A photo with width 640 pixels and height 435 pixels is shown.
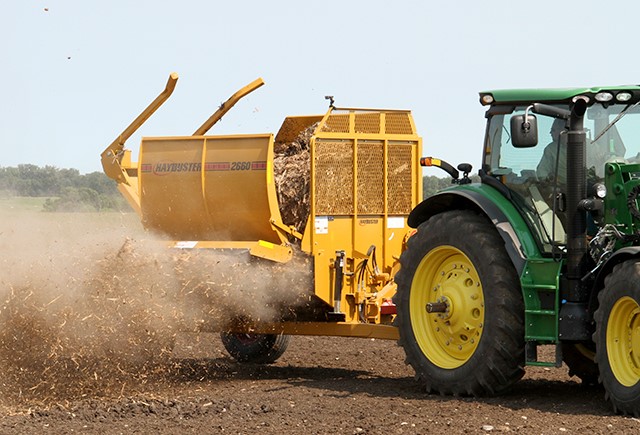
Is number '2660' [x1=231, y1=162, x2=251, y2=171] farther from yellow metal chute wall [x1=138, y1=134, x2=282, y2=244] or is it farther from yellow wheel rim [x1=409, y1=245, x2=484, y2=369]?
yellow wheel rim [x1=409, y1=245, x2=484, y2=369]

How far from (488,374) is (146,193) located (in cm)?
469

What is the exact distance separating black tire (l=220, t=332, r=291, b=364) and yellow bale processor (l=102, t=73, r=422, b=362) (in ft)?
0.06

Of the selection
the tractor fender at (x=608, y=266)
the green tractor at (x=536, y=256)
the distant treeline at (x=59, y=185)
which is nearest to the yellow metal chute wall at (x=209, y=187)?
the green tractor at (x=536, y=256)

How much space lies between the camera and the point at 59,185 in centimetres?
2244

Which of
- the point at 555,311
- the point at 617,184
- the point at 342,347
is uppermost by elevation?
the point at 617,184

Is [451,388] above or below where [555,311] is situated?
below

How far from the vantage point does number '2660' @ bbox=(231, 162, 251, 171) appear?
11.1 metres

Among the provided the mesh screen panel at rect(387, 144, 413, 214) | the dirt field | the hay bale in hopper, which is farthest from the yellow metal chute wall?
the mesh screen panel at rect(387, 144, 413, 214)

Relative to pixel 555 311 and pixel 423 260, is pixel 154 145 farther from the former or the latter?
pixel 555 311

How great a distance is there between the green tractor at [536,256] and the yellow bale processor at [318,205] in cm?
135

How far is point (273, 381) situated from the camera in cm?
1045

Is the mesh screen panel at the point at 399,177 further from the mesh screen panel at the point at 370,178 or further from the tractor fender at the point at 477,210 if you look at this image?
the tractor fender at the point at 477,210

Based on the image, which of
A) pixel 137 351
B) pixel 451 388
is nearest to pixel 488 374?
pixel 451 388

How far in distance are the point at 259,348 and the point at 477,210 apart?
3872 mm
